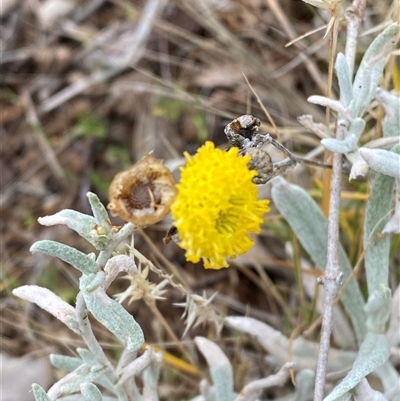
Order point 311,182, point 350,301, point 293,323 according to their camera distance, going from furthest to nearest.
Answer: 1. point 311,182
2. point 293,323
3. point 350,301

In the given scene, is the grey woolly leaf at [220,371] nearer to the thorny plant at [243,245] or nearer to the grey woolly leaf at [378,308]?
the thorny plant at [243,245]

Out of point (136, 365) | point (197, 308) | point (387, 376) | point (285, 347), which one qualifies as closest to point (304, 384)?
point (285, 347)

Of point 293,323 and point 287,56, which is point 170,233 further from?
point 287,56

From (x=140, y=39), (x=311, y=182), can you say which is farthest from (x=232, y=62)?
(x=311, y=182)

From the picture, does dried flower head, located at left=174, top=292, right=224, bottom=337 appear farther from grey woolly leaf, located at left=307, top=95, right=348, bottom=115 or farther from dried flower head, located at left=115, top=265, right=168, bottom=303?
grey woolly leaf, located at left=307, top=95, right=348, bottom=115

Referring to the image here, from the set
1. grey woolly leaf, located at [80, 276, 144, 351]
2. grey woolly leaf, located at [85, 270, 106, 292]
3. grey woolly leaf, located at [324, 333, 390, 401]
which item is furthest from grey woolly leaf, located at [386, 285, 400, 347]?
grey woolly leaf, located at [85, 270, 106, 292]

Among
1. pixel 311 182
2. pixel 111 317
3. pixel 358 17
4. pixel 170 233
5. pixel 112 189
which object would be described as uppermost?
pixel 358 17
